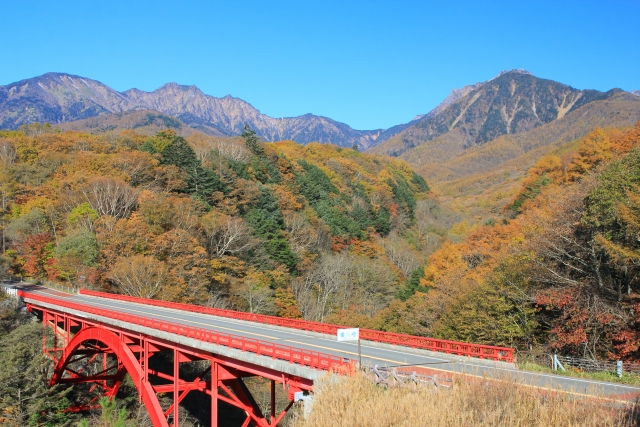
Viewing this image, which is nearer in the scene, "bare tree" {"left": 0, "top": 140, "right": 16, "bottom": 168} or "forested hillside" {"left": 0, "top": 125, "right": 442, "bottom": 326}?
"forested hillside" {"left": 0, "top": 125, "right": 442, "bottom": 326}

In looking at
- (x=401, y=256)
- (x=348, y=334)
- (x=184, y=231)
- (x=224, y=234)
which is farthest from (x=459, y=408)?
(x=401, y=256)

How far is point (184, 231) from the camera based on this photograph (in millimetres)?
50094

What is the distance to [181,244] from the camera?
48.9m

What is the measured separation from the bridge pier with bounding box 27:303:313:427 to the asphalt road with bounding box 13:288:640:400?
2.51 meters

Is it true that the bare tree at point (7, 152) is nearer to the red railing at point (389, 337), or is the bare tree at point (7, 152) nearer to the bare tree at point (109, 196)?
the bare tree at point (109, 196)

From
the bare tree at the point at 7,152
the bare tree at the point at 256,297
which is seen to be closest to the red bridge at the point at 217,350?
the bare tree at the point at 256,297

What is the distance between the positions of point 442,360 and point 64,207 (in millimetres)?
47272

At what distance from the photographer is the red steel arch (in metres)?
20.5

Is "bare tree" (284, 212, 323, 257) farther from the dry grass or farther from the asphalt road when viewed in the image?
the dry grass

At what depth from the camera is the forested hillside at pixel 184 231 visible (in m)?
47.4

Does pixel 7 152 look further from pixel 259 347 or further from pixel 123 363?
pixel 259 347

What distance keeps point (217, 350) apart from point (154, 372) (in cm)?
636

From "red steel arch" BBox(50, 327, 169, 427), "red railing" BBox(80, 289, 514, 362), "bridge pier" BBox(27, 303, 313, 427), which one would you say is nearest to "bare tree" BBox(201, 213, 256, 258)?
"red railing" BBox(80, 289, 514, 362)

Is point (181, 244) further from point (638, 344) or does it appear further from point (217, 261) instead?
point (638, 344)
